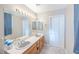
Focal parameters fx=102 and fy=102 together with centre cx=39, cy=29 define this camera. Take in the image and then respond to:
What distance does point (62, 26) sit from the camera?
1.67 meters

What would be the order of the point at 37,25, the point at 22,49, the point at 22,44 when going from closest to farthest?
the point at 22,49, the point at 22,44, the point at 37,25

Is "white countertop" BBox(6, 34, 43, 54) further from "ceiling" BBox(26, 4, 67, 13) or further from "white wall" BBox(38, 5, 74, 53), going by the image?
"ceiling" BBox(26, 4, 67, 13)

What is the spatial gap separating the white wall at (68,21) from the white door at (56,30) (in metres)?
0.07

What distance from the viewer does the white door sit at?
170cm

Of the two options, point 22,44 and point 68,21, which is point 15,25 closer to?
point 22,44

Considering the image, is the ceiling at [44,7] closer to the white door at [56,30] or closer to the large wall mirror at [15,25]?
the white door at [56,30]

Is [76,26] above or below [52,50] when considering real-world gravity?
above

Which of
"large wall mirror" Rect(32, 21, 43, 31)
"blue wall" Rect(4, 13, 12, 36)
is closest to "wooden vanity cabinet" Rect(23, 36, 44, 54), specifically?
"large wall mirror" Rect(32, 21, 43, 31)

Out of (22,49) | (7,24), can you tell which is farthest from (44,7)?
(22,49)

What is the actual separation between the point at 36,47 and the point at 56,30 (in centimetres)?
45

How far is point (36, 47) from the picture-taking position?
5.83 ft

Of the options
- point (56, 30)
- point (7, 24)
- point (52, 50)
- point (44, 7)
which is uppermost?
point (44, 7)
